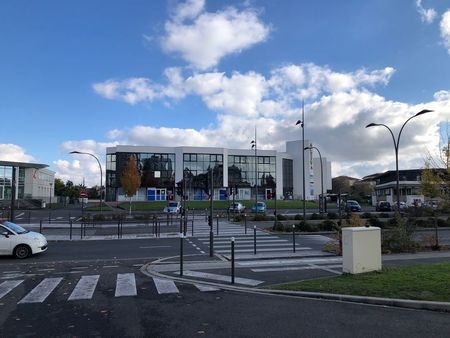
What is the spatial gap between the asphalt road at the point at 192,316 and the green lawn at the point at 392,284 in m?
0.72

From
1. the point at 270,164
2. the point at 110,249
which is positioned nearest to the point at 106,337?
the point at 110,249

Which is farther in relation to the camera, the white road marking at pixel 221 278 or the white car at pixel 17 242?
the white car at pixel 17 242

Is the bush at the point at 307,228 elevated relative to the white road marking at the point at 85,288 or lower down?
elevated

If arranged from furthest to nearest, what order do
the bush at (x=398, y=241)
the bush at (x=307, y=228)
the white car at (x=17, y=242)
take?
1. the bush at (x=307, y=228)
2. the bush at (x=398, y=241)
3. the white car at (x=17, y=242)

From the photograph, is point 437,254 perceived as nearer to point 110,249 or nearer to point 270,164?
point 110,249

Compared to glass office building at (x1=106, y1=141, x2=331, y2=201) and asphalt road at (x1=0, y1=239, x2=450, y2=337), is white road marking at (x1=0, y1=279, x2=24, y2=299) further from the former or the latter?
glass office building at (x1=106, y1=141, x2=331, y2=201)

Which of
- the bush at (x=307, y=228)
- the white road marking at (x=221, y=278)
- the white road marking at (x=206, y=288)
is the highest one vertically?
the bush at (x=307, y=228)

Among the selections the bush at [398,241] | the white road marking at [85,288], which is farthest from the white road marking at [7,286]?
the bush at [398,241]

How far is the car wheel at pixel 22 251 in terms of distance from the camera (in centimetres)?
1652

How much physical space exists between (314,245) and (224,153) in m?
72.5

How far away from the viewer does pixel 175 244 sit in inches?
835

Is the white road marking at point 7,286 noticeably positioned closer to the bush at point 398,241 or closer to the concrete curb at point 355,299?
the concrete curb at point 355,299

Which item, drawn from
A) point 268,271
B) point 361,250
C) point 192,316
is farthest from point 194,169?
point 192,316

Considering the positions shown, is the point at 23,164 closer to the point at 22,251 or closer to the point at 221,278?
the point at 22,251
